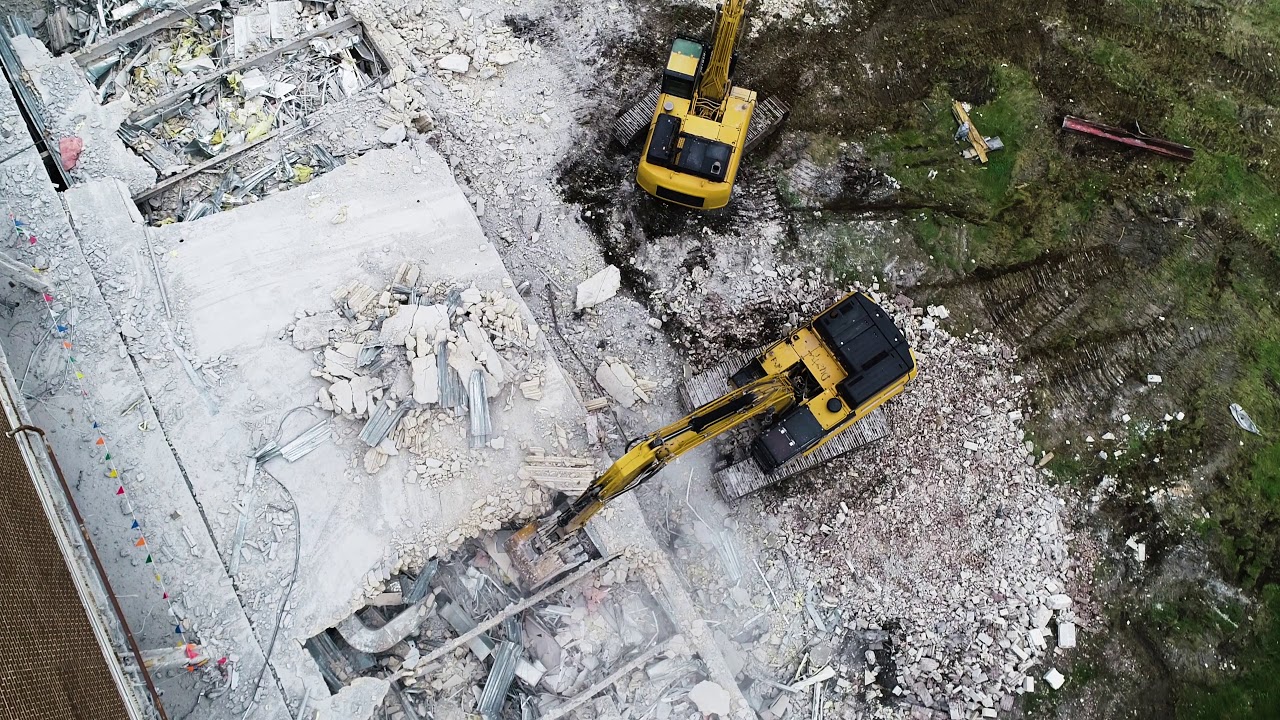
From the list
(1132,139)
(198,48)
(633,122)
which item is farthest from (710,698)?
(198,48)

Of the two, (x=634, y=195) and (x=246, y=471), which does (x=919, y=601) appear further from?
(x=246, y=471)

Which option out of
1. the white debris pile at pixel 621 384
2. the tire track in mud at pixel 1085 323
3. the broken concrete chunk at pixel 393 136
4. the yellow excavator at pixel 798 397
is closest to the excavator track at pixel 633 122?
the broken concrete chunk at pixel 393 136

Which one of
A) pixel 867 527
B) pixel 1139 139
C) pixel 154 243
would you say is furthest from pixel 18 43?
pixel 1139 139

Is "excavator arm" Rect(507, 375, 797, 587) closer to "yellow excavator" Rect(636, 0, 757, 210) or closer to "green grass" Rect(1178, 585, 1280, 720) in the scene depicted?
"yellow excavator" Rect(636, 0, 757, 210)

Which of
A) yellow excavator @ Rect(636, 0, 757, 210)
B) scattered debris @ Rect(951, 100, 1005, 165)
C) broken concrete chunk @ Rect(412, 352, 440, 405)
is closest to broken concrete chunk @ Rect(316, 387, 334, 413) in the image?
broken concrete chunk @ Rect(412, 352, 440, 405)

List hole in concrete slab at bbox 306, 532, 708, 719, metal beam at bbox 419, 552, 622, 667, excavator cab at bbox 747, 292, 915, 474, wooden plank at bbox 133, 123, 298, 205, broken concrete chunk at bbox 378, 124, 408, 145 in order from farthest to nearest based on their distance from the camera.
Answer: broken concrete chunk at bbox 378, 124, 408, 145, wooden plank at bbox 133, 123, 298, 205, excavator cab at bbox 747, 292, 915, 474, hole in concrete slab at bbox 306, 532, 708, 719, metal beam at bbox 419, 552, 622, 667

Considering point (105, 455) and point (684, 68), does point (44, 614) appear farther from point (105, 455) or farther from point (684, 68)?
point (684, 68)
